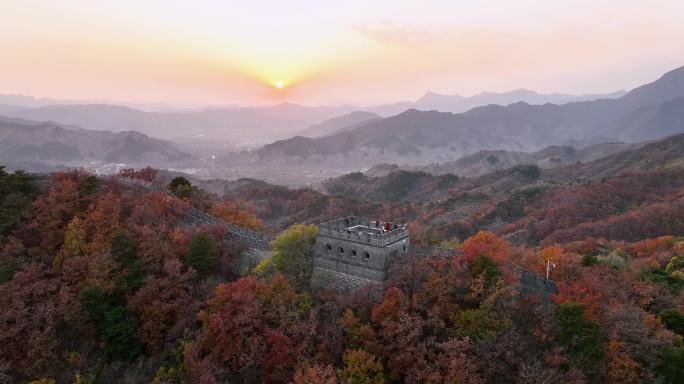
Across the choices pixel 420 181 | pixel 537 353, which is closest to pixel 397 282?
pixel 537 353

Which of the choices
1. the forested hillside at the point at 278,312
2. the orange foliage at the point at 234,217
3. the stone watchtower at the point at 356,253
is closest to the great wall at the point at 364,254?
the stone watchtower at the point at 356,253

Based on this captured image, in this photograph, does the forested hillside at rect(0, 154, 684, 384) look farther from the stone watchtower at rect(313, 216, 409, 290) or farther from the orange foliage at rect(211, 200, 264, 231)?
the orange foliage at rect(211, 200, 264, 231)

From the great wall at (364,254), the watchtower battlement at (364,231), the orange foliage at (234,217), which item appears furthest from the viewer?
the orange foliage at (234,217)

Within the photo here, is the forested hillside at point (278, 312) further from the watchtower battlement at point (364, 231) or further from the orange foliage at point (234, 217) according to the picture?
the orange foliage at point (234, 217)

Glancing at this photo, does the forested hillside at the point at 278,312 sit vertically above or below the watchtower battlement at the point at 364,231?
below

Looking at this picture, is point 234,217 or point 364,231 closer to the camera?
point 364,231

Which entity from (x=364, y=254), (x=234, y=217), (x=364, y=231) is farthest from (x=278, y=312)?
(x=234, y=217)

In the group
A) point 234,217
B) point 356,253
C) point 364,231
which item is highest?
point 364,231

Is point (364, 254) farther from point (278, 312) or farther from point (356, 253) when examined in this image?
point (278, 312)
